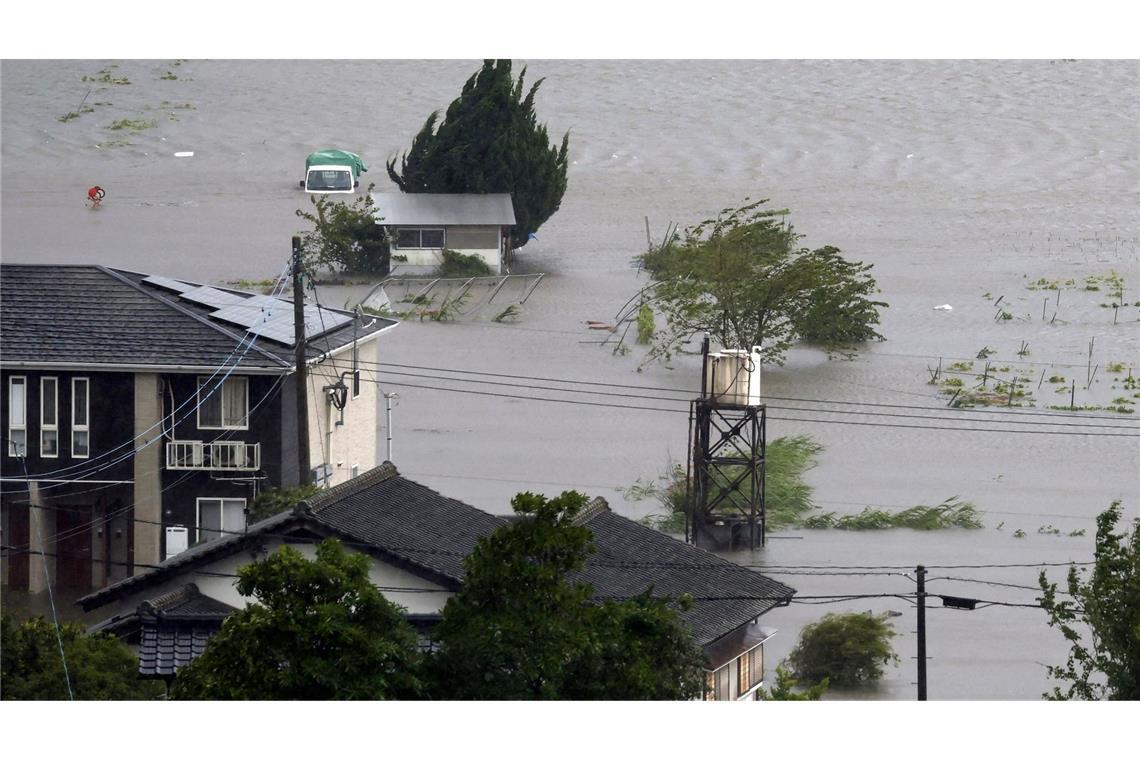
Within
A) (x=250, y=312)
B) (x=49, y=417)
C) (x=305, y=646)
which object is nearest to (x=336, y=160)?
(x=250, y=312)

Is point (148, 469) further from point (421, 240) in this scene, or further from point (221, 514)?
point (421, 240)

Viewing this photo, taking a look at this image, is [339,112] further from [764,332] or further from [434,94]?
[764,332]

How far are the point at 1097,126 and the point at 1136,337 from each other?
1759 centimetres

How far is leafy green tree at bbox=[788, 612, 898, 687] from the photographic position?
657 inches

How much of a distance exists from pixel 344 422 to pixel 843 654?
6564 millimetres

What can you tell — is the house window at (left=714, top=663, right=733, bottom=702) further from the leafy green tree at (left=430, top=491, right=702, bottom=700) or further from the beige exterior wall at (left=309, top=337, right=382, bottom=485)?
the beige exterior wall at (left=309, top=337, right=382, bottom=485)

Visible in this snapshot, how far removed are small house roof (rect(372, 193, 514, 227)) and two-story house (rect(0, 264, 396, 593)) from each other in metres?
19.4

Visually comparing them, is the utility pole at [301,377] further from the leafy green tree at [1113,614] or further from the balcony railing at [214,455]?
the leafy green tree at [1113,614]

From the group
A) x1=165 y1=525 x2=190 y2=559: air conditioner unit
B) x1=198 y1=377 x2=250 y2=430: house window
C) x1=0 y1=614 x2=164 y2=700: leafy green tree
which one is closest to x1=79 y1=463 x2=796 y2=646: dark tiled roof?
x1=0 y1=614 x2=164 y2=700: leafy green tree

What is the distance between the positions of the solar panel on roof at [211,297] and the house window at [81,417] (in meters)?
1.98

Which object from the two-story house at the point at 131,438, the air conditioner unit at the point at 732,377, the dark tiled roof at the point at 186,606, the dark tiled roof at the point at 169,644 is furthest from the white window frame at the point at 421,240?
the dark tiled roof at the point at 169,644

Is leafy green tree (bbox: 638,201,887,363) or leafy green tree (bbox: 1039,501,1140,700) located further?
leafy green tree (bbox: 638,201,887,363)

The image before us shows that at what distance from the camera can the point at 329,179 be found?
45125 mm

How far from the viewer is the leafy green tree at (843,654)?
16.7 meters
